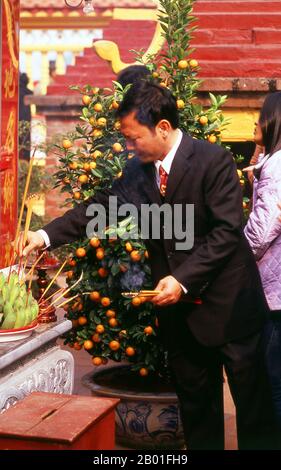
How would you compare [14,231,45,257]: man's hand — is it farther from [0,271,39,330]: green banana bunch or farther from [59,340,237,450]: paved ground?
[59,340,237,450]: paved ground

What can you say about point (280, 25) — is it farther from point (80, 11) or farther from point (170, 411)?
point (80, 11)

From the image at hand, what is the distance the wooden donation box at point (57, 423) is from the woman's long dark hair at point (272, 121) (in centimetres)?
Result: 160

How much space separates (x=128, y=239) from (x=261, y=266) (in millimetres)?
973

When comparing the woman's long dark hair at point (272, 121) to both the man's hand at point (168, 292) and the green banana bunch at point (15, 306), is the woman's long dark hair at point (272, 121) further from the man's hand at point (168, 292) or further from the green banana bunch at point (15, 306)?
the green banana bunch at point (15, 306)

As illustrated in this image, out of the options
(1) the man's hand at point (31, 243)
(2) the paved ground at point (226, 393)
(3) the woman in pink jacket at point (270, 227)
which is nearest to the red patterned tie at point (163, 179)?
(3) the woman in pink jacket at point (270, 227)

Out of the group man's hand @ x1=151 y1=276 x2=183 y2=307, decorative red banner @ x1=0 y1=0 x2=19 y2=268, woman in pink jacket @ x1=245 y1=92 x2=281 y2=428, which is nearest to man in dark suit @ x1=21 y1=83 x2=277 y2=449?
man's hand @ x1=151 y1=276 x2=183 y2=307

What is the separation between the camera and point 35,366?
14.8 ft

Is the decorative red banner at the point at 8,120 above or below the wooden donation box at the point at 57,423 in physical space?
above

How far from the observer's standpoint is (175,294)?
13.9 ft

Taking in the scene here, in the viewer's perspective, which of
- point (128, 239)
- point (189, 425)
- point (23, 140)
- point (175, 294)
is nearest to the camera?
point (175, 294)

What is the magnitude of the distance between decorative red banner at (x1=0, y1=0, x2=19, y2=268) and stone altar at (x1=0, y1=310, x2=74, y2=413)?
142 centimetres

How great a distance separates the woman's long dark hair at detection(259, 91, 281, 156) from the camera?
4.80 metres

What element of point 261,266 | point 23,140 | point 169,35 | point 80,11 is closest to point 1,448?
point 261,266

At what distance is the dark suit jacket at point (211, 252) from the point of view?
4.33m
